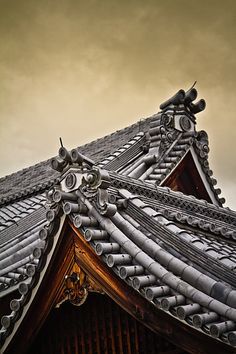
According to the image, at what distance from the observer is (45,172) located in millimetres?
12812

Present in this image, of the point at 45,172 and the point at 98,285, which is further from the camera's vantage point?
the point at 45,172

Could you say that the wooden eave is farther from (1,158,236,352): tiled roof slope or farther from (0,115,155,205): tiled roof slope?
(0,115,155,205): tiled roof slope

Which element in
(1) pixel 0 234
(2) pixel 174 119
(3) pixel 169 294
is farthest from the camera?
(2) pixel 174 119

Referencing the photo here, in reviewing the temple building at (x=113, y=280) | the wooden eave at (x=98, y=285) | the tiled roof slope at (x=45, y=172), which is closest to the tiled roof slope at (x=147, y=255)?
the temple building at (x=113, y=280)

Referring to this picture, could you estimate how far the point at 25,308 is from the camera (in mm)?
4547

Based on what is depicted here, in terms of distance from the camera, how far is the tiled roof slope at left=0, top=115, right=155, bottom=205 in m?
10.7

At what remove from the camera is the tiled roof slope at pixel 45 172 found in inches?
422

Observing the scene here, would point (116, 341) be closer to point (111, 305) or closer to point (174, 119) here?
point (111, 305)

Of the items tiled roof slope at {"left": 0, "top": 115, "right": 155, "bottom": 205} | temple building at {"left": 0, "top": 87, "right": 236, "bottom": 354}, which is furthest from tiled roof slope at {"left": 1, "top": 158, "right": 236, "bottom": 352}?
tiled roof slope at {"left": 0, "top": 115, "right": 155, "bottom": 205}

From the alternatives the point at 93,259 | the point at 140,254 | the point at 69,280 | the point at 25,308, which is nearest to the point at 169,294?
the point at 140,254

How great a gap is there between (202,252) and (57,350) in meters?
1.90

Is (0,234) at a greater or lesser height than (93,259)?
greater

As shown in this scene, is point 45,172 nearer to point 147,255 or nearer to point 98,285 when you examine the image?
point 98,285

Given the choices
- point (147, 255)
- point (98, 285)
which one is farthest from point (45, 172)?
point (147, 255)
